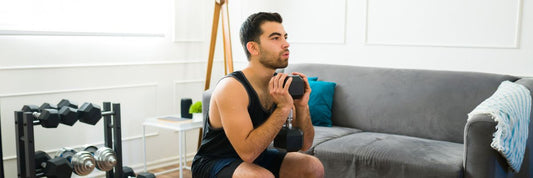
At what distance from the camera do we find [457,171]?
2.46m

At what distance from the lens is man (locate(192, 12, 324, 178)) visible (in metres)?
1.97

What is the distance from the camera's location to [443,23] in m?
3.40

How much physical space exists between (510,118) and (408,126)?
0.81m

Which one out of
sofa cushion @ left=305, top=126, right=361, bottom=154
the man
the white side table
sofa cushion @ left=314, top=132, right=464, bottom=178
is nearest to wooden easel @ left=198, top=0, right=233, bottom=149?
the white side table

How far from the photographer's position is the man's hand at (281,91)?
197 cm

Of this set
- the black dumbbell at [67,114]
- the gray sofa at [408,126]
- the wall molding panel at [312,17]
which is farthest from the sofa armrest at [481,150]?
the black dumbbell at [67,114]

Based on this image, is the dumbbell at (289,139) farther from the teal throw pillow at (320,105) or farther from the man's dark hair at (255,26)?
the teal throw pillow at (320,105)

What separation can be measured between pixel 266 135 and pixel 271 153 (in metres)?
0.27

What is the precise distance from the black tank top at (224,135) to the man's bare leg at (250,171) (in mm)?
125

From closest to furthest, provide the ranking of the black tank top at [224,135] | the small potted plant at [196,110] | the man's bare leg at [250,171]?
the man's bare leg at [250,171]
the black tank top at [224,135]
the small potted plant at [196,110]

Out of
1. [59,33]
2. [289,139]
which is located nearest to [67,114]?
[59,33]

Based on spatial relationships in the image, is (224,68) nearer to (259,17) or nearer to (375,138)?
(375,138)

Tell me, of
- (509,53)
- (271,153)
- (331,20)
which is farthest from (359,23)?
(271,153)

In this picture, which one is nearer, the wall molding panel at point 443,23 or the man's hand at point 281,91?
the man's hand at point 281,91
